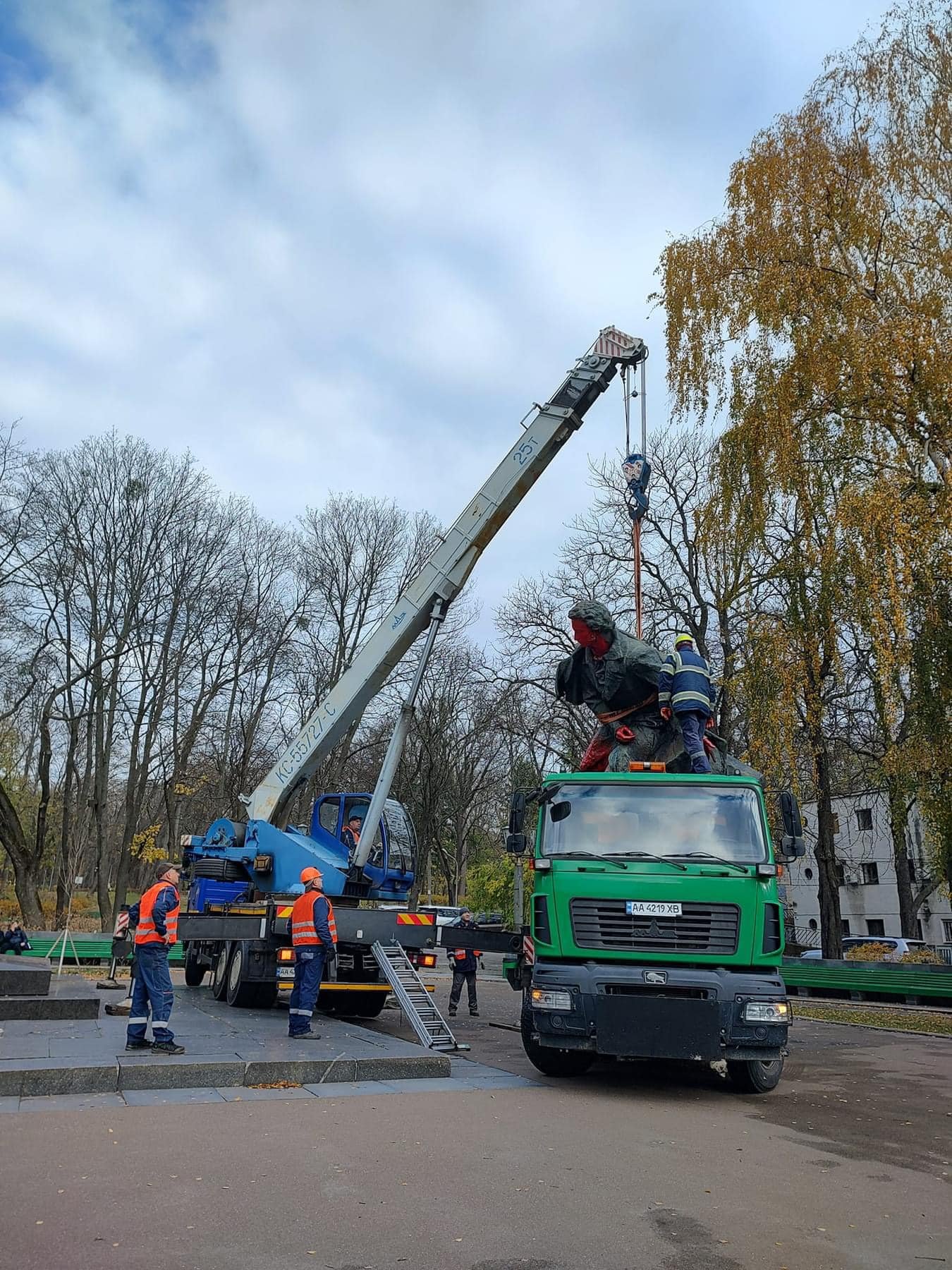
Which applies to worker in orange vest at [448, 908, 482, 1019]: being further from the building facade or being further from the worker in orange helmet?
the building facade

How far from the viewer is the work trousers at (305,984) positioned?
10.2 metres

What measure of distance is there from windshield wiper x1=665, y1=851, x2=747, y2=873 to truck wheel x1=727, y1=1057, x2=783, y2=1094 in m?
1.88

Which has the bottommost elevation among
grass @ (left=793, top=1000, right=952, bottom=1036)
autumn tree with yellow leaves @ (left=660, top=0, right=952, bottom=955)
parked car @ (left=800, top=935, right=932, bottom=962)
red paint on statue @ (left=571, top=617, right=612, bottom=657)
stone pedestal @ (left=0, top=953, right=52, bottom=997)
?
grass @ (left=793, top=1000, right=952, bottom=1036)

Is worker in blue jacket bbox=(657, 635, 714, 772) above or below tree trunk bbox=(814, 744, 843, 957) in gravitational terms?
above

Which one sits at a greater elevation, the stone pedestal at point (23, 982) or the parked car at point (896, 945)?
the stone pedestal at point (23, 982)

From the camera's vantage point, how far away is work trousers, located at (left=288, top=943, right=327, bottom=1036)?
10.2m

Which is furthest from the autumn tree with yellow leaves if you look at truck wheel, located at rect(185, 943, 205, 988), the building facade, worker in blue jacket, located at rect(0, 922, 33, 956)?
the building facade

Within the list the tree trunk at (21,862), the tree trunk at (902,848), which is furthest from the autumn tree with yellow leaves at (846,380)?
the tree trunk at (21,862)

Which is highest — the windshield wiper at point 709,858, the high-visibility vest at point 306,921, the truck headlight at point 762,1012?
the windshield wiper at point 709,858

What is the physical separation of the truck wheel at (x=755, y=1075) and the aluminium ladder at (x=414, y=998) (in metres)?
2.92

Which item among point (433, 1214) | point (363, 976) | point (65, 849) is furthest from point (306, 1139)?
point (65, 849)

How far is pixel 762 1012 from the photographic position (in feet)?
27.1

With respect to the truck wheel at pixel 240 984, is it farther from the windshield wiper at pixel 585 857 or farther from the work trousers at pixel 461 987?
the windshield wiper at pixel 585 857

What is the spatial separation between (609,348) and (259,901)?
336 inches
